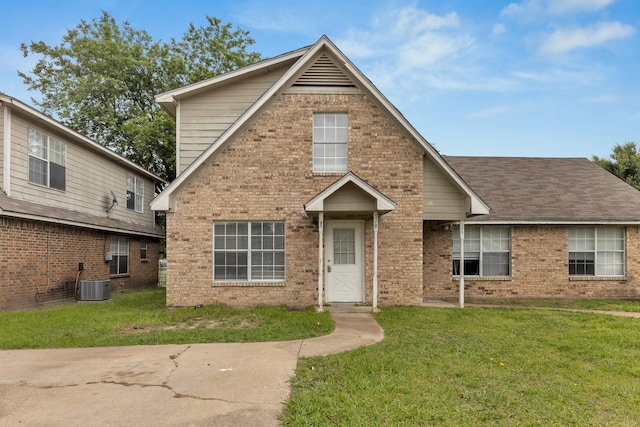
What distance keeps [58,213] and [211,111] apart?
5968 millimetres

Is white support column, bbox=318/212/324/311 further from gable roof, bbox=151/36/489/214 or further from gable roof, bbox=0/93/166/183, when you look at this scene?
gable roof, bbox=0/93/166/183

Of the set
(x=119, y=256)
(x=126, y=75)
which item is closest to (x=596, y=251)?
(x=119, y=256)

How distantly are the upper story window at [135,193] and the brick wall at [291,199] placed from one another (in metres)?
10.2

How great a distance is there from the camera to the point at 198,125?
484 inches

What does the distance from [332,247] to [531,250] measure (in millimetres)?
7207

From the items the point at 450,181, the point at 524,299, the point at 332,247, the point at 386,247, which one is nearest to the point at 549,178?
the point at 524,299

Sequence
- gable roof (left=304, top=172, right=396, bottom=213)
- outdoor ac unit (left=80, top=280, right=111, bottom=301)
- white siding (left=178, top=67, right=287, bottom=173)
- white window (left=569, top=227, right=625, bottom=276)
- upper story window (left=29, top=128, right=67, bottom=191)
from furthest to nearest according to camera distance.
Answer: white window (left=569, top=227, right=625, bottom=276), outdoor ac unit (left=80, top=280, right=111, bottom=301), upper story window (left=29, top=128, right=67, bottom=191), white siding (left=178, top=67, right=287, bottom=173), gable roof (left=304, top=172, right=396, bottom=213)

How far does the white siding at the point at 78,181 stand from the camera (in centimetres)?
1220

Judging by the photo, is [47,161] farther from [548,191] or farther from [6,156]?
[548,191]

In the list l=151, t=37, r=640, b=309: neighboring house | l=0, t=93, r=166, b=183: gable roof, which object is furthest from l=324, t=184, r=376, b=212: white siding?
l=0, t=93, r=166, b=183: gable roof

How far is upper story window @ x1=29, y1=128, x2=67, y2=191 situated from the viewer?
12938mm

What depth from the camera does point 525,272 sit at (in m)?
13.9

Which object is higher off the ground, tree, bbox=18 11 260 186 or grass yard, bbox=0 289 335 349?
tree, bbox=18 11 260 186

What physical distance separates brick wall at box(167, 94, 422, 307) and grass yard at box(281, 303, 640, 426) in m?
3.09
